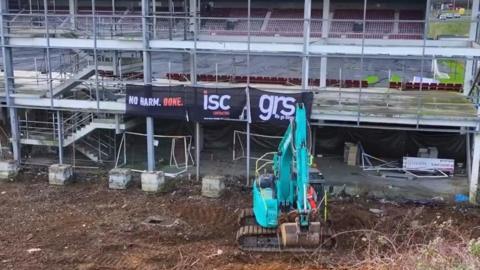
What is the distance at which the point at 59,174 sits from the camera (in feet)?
59.3

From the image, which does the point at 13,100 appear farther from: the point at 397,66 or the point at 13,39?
the point at 397,66

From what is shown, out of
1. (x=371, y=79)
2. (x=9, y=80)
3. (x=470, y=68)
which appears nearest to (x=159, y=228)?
(x=9, y=80)

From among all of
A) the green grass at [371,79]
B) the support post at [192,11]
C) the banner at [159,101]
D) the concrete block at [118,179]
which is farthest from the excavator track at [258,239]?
the green grass at [371,79]

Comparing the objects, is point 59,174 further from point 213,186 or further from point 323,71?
point 323,71

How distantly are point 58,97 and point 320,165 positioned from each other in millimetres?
9422

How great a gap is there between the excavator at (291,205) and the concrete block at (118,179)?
523cm

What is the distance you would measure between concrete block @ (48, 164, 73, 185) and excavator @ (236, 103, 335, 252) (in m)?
7.05

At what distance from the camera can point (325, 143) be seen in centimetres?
2067

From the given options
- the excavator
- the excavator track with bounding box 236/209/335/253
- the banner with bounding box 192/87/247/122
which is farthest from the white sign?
the excavator track with bounding box 236/209/335/253

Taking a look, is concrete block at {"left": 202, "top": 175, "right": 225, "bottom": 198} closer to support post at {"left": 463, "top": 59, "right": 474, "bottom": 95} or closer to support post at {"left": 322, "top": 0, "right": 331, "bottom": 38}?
support post at {"left": 322, "top": 0, "right": 331, "bottom": 38}

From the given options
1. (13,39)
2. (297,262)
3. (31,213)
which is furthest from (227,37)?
(297,262)

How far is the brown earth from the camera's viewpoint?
40.8 feet

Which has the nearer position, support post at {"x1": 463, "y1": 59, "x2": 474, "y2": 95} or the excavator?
the excavator

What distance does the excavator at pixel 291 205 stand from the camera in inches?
470
